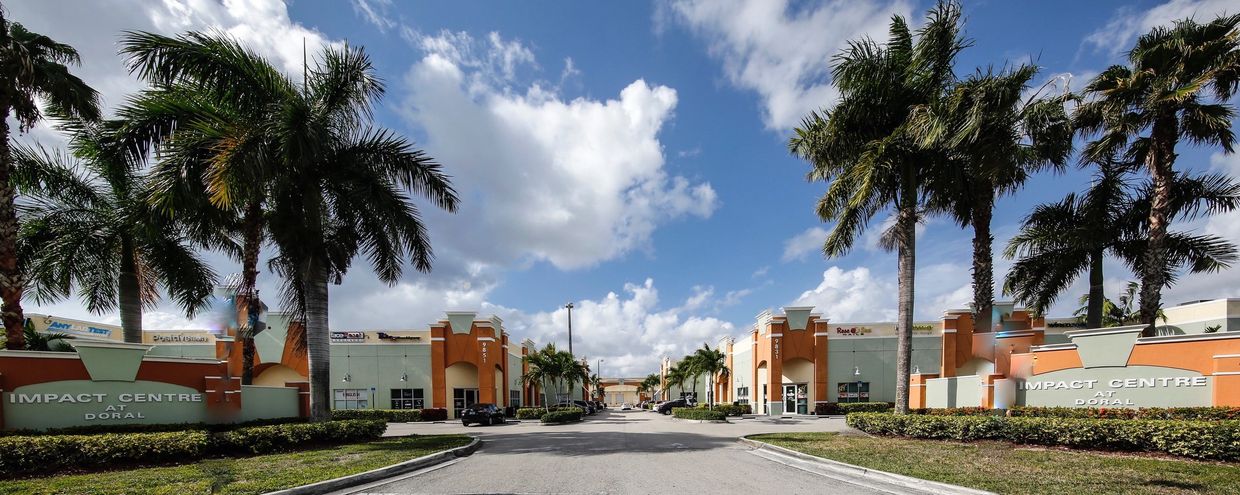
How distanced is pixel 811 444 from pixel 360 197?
13.9m

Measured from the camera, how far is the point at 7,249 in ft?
38.8

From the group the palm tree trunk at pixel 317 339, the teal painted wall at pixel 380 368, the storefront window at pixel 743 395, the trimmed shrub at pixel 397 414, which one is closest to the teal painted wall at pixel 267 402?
the palm tree trunk at pixel 317 339

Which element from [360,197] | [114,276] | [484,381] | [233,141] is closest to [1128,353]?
[360,197]

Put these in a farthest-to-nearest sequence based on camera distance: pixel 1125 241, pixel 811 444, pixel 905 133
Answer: pixel 1125 241
pixel 905 133
pixel 811 444

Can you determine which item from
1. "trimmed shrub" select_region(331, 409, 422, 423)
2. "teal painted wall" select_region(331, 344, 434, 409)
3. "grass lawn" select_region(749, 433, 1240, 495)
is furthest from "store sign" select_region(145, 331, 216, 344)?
"grass lawn" select_region(749, 433, 1240, 495)

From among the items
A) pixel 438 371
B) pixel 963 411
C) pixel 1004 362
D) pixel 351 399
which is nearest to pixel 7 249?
pixel 963 411

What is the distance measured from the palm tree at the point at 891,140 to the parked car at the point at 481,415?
21.2 metres

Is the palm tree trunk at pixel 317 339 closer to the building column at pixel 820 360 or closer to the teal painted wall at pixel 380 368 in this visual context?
the teal painted wall at pixel 380 368

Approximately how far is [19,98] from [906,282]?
22.8m

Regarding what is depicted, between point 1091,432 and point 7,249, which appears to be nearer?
point 1091,432

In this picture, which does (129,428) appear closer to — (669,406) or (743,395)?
(743,395)

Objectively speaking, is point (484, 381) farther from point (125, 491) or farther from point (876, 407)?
point (125, 491)

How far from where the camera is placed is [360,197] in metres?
15.2

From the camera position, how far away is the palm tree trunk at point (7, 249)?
11641mm
